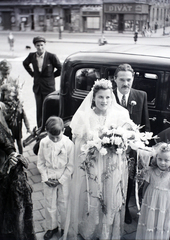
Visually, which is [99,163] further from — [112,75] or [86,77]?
[86,77]

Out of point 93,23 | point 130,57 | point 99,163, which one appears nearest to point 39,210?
point 99,163

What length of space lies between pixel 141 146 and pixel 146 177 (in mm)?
409

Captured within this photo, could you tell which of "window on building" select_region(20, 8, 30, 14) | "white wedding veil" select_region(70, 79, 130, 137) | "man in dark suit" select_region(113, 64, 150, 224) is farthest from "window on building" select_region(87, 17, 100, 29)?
"white wedding veil" select_region(70, 79, 130, 137)

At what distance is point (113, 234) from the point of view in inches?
130

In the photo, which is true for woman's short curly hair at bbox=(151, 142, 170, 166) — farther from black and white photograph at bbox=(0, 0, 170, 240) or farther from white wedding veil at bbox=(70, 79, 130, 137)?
white wedding veil at bbox=(70, 79, 130, 137)

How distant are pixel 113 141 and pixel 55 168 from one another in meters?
0.85

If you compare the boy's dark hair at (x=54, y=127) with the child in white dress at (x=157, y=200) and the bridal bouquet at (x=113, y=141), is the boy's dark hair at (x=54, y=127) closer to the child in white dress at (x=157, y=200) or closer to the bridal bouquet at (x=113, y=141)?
the bridal bouquet at (x=113, y=141)

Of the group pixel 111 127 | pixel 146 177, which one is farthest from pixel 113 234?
pixel 111 127

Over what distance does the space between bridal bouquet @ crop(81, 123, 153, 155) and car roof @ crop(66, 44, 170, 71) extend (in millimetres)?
1530

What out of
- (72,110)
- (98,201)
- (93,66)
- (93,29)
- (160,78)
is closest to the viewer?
(98,201)

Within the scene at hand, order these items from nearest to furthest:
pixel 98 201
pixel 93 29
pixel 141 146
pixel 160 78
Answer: pixel 141 146 < pixel 98 201 < pixel 160 78 < pixel 93 29

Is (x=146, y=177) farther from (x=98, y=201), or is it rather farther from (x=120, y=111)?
(x=120, y=111)

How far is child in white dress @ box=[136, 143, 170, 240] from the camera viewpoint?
309cm

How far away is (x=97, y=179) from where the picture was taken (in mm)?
3162
